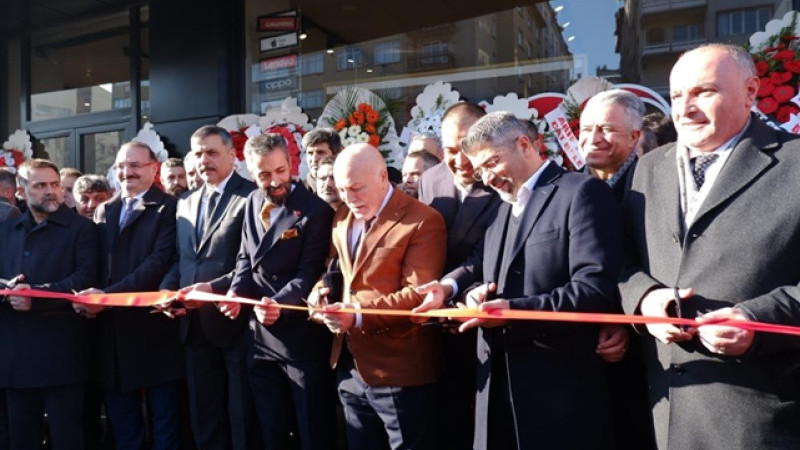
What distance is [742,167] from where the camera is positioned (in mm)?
2090

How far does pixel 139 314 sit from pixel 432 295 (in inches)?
92.4

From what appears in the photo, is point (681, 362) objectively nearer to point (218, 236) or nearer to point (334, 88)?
point (218, 236)

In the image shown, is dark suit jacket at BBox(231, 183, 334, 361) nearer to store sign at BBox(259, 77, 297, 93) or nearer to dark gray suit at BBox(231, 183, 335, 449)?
dark gray suit at BBox(231, 183, 335, 449)

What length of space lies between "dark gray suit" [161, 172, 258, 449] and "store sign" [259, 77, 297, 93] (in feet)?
11.2

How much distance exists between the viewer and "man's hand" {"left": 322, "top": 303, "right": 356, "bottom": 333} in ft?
9.48

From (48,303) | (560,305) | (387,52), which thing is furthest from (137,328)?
(387,52)

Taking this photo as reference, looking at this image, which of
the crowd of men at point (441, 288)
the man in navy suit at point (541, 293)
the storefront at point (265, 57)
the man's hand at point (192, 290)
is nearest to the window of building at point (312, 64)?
the storefront at point (265, 57)

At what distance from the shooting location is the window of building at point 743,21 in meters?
5.14

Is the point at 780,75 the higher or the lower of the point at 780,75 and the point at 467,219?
the higher

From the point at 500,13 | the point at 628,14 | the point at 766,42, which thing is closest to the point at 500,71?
the point at 500,13

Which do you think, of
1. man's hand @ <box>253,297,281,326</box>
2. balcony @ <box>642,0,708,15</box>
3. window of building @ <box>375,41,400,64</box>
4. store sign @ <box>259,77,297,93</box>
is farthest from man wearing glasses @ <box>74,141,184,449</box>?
balcony @ <box>642,0,708,15</box>

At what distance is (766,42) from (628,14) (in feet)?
4.61

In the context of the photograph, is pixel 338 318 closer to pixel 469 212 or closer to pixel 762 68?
pixel 469 212

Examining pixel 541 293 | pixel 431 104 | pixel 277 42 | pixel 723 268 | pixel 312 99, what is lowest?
pixel 541 293
